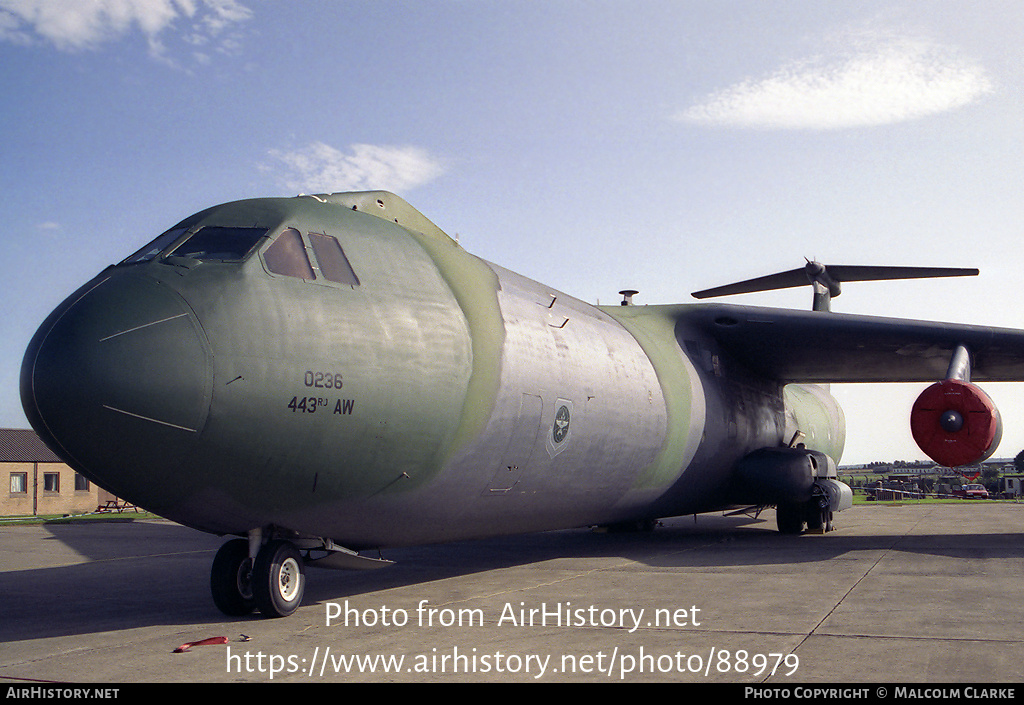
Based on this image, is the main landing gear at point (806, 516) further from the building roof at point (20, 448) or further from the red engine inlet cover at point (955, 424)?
the building roof at point (20, 448)

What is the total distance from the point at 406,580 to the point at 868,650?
18.9ft

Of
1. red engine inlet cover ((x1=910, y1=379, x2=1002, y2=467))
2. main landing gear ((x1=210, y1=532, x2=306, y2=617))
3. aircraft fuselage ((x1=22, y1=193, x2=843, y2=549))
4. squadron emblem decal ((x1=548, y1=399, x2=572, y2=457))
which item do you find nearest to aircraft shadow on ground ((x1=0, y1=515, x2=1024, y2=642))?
main landing gear ((x1=210, y1=532, x2=306, y2=617))

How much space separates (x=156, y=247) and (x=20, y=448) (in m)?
42.0

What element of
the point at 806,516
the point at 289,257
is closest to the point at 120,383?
the point at 289,257

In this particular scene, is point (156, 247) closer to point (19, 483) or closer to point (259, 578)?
point (259, 578)

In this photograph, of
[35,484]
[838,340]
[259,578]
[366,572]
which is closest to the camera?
[259,578]

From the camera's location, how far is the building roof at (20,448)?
1655 inches

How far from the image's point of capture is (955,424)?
11.8 metres

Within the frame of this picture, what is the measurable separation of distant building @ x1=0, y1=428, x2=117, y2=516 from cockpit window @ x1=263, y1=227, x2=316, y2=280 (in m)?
38.5

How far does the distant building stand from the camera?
136ft

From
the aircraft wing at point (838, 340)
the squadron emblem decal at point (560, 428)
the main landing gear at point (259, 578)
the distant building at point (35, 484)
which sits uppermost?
the aircraft wing at point (838, 340)

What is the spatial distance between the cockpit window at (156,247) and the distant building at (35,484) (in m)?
37.8

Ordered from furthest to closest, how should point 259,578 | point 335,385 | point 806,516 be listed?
point 806,516
point 259,578
point 335,385

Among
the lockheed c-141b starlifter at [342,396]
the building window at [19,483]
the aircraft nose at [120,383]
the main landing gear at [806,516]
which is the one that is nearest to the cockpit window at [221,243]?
the lockheed c-141b starlifter at [342,396]
